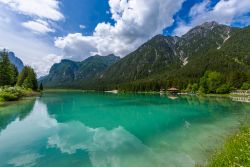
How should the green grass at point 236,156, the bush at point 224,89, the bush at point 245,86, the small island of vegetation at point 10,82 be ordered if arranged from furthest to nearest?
1. the bush at point 224,89
2. the bush at point 245,86
3. the small island of vegetation at point 10,82
4. the green grass at point 236,156

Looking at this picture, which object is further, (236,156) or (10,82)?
(10,82)

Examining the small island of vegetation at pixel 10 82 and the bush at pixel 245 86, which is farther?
the bush at pixel 245 86

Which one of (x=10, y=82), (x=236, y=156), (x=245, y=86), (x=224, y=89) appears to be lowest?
(x=236, y=156)

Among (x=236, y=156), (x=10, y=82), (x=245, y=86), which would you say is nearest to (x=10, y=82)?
(x=10, y=82)

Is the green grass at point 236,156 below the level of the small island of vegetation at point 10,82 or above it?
below

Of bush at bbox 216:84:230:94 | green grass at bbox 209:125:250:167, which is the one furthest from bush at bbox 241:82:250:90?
green grass at bbox 209:125:250:167

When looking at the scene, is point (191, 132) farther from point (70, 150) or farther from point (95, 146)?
point (70, 150)

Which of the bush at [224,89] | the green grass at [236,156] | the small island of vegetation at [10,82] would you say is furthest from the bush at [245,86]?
the small island of vegetation at [10,82]

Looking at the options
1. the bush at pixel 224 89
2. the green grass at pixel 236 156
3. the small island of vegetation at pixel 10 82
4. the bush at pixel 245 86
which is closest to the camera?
the green grass at pixel 236 156

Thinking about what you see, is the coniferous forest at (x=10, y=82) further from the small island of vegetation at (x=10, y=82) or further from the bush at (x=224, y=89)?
the bush at (x=224, y=89)

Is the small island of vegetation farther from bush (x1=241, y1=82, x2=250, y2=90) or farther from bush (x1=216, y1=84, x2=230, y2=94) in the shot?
bush (x1=241, y1=82, x2=250, y2=90)

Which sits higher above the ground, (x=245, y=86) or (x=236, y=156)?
(x=245, y=86)

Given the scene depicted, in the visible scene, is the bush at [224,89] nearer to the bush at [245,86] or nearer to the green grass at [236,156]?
the bush at [245,86]

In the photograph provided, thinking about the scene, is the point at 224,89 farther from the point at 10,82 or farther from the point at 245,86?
the point at 10,82
